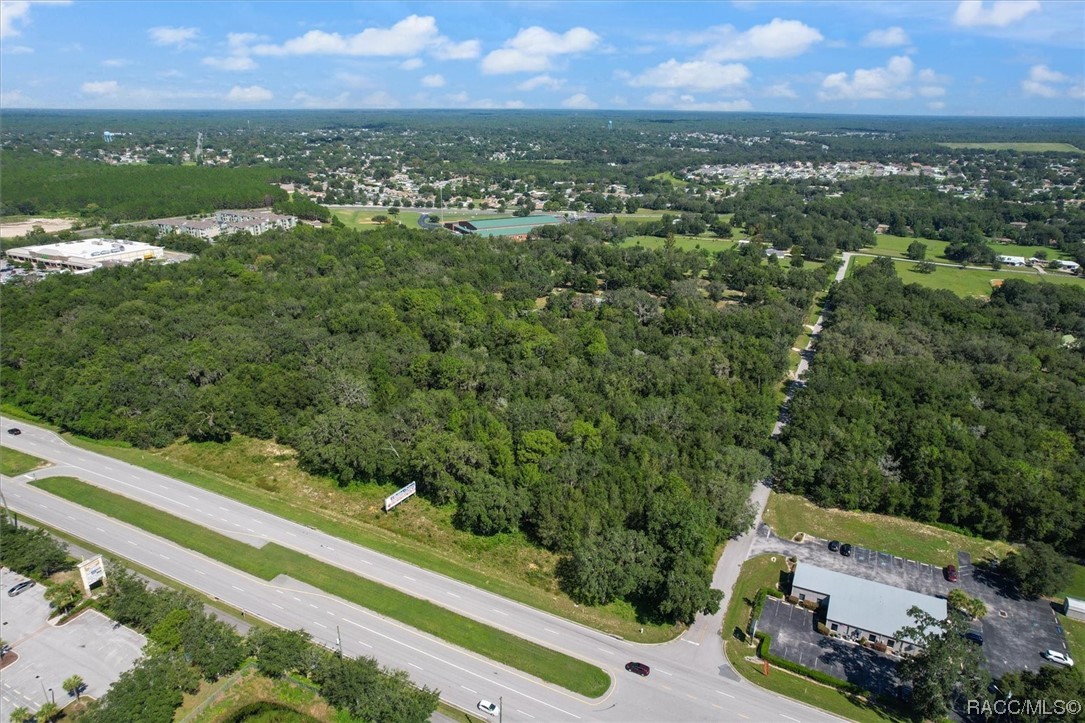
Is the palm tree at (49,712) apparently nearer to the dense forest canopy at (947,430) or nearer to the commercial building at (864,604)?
the commercial building at (864,604)

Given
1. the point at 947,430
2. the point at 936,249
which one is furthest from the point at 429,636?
the point at 936,249

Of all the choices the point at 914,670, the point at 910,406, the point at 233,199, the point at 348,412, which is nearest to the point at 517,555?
the point at 348,412

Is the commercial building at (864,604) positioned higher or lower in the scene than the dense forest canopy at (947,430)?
lower

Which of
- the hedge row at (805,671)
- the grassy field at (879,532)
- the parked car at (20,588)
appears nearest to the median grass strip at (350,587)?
the parked car at (20,588)

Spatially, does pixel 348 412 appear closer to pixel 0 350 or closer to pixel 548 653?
pixel 548 653

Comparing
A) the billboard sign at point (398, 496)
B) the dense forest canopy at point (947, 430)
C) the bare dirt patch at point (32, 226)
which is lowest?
the billboard sign at point (398, 496)

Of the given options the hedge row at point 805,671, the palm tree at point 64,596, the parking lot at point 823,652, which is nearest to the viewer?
the hedge row at point 805,671

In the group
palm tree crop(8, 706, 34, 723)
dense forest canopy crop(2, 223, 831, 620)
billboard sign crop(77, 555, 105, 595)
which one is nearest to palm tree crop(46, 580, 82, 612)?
billboard sign crop(77, 555, 105, 595)
